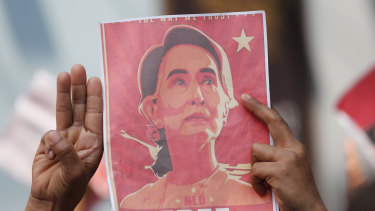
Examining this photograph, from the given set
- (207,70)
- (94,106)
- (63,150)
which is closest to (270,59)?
(207,70)

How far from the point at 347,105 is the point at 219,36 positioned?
928 millimetres

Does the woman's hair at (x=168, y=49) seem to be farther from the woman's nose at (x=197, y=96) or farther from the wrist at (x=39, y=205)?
the wrist at (x=39, y=205)

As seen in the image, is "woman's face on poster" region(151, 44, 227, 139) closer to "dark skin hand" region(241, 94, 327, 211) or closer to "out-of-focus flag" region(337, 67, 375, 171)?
"dark skin hand" region(241, 94, 327, 211)

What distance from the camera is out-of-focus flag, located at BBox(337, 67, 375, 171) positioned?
5.09ft

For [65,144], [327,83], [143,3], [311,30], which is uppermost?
[143,3]

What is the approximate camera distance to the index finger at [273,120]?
82 centimetres

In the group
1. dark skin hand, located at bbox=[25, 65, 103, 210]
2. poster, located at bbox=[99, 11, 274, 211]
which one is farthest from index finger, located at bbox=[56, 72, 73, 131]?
poster, located at bbox=[99, 11, 274, 211]

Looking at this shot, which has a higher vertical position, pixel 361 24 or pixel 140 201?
pixel 361 24

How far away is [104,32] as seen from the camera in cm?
86

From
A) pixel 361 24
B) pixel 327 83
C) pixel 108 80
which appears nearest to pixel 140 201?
pixel 108 80

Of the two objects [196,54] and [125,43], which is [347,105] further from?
[125,43]

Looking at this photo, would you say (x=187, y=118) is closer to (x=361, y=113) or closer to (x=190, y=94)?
(x=190, y=94)

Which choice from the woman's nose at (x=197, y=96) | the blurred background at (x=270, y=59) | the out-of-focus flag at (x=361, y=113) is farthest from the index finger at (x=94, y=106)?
the out-of-focus flag at (x=361, y=113)

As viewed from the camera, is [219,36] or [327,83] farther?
[327,83]
